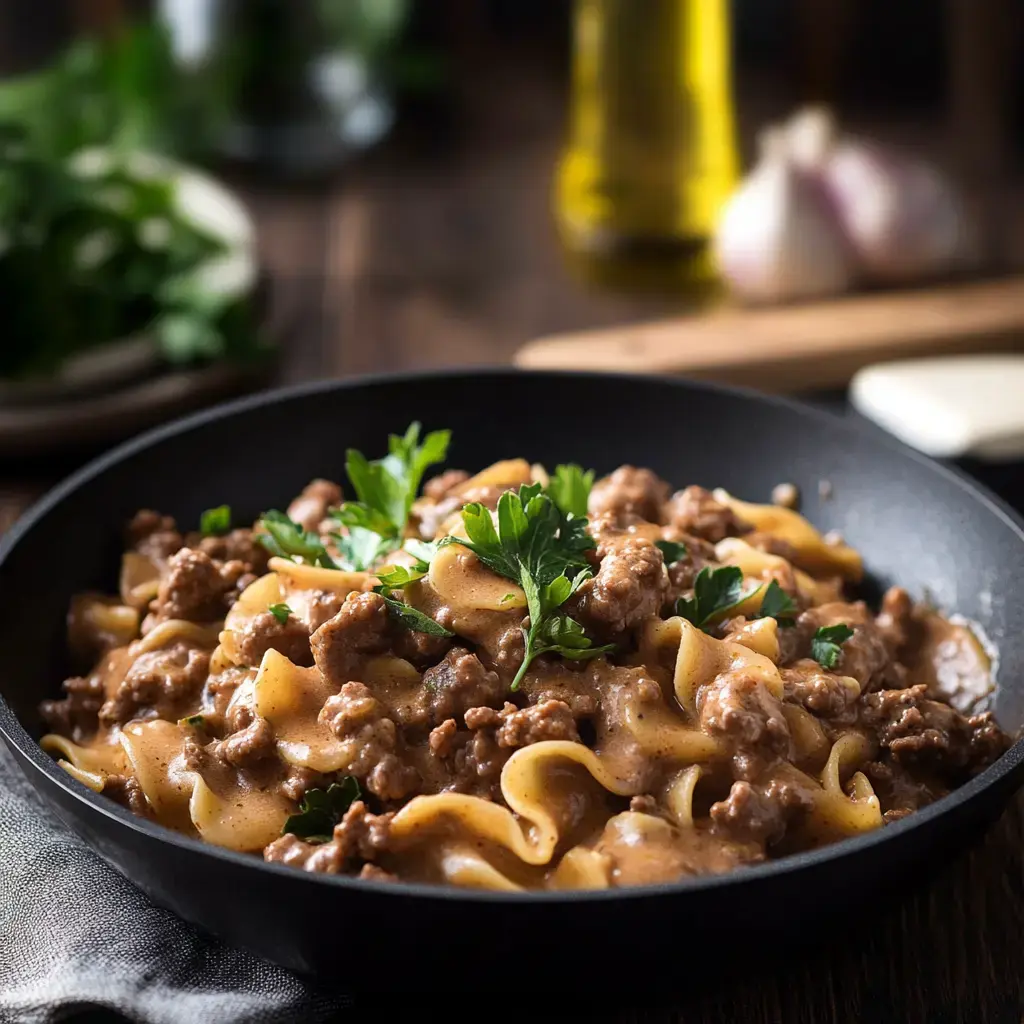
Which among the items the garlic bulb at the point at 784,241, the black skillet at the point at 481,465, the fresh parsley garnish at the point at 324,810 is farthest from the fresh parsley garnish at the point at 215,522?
the garlic bulb at the point at 784,241

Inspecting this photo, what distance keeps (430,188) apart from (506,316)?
180 centimetres

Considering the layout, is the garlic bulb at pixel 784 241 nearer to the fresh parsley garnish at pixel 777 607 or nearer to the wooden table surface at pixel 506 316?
the wooden table surface at pixel 506 316

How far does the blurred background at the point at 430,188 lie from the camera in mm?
6926

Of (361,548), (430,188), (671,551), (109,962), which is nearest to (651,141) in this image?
(430,188)

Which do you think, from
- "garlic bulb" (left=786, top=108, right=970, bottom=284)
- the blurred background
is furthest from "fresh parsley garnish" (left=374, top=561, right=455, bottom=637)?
"garlic bulb" (left=786, top=108, right=970, bottom=284)

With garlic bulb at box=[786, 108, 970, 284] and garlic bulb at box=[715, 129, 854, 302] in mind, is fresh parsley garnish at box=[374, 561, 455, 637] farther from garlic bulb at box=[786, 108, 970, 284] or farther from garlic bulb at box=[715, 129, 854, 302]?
garlic bulb at box=[786, 108, 970, 284]

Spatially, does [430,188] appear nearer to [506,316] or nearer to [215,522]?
[506,316]

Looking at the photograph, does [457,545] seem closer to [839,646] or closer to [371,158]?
[839,646]

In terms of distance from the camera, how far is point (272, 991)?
11.5 feet

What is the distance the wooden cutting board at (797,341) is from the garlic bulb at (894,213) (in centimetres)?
42

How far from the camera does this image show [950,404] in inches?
229

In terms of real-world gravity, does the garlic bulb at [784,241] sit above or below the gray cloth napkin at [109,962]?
above

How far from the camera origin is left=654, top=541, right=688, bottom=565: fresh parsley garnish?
4121 mm

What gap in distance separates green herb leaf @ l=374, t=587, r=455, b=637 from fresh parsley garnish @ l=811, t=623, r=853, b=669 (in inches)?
39.9
